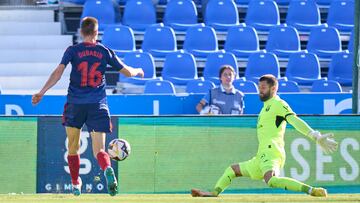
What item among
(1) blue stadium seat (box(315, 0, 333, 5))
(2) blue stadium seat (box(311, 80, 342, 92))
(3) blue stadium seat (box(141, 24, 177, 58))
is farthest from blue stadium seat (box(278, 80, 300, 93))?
(1) blue stadium seat (box(315, 0, 333, 5))

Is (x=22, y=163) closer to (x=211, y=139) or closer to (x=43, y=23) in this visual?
(x=211, y=139)

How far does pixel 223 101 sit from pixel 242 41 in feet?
14.1

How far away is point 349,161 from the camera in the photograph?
14.1 meters

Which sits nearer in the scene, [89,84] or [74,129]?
[89,84]

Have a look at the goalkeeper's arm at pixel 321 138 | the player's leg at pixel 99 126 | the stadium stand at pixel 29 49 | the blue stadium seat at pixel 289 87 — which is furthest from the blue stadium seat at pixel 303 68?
the player's leg at pixel 99 126

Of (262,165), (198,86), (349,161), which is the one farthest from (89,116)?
(198,86)

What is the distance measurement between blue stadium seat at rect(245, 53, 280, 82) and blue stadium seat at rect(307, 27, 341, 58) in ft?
4.41

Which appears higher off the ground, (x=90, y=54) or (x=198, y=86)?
(x=90, y=54)

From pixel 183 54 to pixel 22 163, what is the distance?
4943 millimetres

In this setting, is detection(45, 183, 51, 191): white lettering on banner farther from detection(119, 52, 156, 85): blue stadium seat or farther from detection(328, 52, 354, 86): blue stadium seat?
detection(328, 52, 354, 86): blue stadium seat

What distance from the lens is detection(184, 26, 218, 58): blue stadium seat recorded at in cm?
1891

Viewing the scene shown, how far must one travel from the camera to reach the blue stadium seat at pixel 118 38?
18.6m

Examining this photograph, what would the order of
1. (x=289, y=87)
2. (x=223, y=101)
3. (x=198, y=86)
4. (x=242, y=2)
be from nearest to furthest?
(x=223, y=101), (x=198, y=86), (x=289, y=87), (x=242, y=2)

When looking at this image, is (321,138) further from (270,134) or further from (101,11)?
(101,11)
